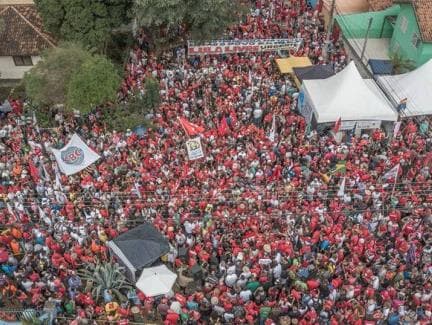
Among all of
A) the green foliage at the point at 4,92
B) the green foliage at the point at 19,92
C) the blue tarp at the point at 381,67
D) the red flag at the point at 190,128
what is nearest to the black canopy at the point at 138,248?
the red flag at the point at 190,128

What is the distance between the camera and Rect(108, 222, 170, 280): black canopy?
15.6 m

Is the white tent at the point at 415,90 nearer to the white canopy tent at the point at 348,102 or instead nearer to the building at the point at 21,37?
the white canopy tent at the point at 348,102

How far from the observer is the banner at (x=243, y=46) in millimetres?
25953

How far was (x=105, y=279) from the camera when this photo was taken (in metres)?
15.6

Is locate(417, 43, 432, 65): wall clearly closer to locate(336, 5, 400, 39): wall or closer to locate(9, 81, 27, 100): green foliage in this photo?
locate(336, 5, 400, 39): wall

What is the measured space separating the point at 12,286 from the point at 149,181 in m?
5.71

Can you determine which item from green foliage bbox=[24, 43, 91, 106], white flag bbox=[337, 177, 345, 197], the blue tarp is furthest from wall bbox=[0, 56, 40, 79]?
the blue tarp

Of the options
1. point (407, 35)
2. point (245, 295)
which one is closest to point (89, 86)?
point (245, 295)

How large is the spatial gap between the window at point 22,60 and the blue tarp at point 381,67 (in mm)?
17673

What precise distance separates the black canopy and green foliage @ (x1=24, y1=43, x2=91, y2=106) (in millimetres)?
8397

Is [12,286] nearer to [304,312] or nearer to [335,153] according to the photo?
[304,312]

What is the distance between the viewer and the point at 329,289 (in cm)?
1500

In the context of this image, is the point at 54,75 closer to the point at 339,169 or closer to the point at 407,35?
the point at 339,169

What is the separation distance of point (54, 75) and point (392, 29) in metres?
19.7
